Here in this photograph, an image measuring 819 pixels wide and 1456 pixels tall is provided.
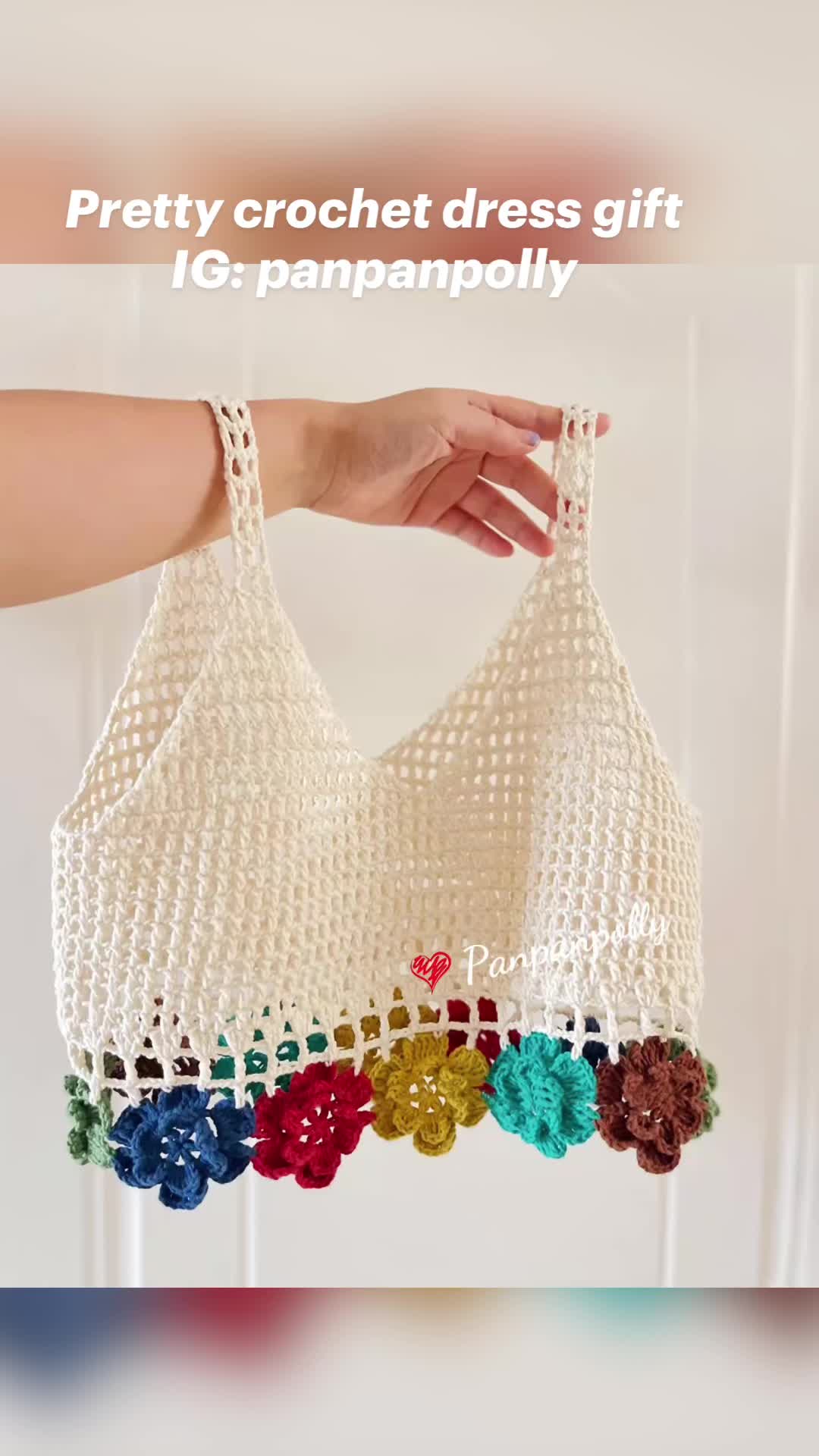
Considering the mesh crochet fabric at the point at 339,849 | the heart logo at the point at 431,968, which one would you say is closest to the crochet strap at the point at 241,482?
the mesh crochet fabric at the point at 339,849

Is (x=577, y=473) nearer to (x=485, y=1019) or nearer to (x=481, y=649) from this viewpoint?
(x=481, y=649)

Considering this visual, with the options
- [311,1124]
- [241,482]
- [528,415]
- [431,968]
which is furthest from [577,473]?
[311,1124]

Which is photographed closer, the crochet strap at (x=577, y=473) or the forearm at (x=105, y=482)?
the forearm at (x=105, y=482)

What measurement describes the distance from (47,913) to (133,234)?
1.73 feet

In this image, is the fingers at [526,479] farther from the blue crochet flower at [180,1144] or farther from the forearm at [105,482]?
the blue crochet flower at [180,1144]

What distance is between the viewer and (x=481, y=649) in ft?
2.95

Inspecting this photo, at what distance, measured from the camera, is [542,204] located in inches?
32.5

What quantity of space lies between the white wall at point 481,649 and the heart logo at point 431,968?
0.21 metres

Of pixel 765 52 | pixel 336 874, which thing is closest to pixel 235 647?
pixel 336 874

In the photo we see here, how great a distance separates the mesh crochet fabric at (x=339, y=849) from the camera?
658mm

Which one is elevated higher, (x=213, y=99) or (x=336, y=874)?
(x=213, y=99)

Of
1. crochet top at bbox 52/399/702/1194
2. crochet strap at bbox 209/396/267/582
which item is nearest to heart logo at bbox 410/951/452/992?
crochet top at bbox 52/399/702/1194

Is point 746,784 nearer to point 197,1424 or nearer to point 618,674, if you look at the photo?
point 618,674

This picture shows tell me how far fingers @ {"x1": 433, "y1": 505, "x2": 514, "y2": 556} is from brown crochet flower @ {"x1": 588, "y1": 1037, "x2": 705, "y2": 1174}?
346 millimetres
